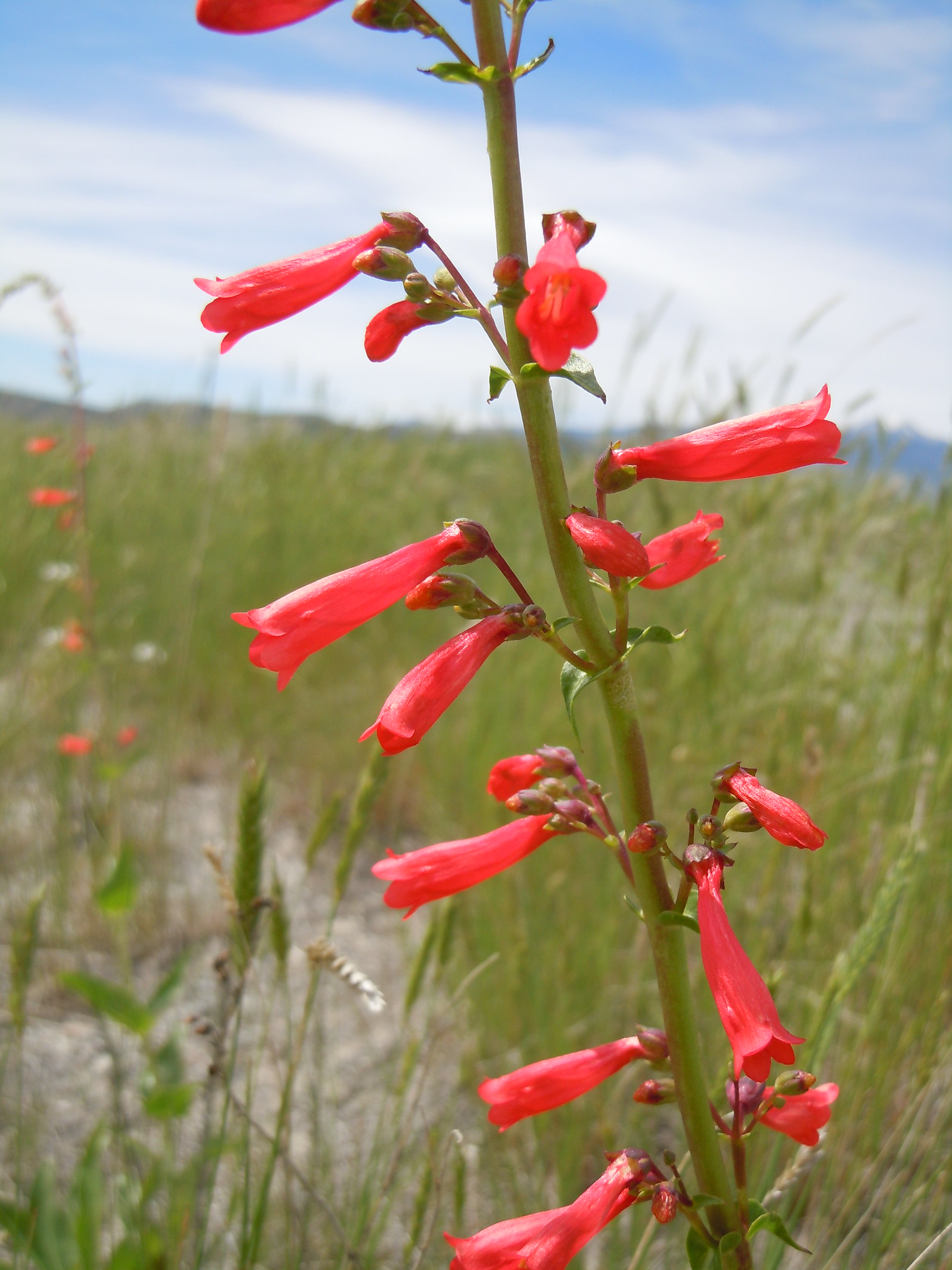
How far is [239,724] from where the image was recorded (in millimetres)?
4023

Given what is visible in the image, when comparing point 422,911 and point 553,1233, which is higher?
point 553,1233

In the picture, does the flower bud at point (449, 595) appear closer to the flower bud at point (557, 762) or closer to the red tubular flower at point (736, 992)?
the flower bud at point (557, 762)

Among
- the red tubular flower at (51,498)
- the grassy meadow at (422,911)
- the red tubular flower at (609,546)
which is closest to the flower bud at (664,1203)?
the grassy meadow at (422,911)

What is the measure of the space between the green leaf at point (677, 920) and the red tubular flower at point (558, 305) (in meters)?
0.53

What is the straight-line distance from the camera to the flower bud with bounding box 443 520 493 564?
1023mm

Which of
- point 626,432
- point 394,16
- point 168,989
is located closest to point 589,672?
point 394,16

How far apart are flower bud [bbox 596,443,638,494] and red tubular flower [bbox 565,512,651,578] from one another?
127 millimetres

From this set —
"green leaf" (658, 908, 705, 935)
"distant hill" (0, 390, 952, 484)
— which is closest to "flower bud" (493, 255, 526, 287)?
"green leaf" (658, 908, 705, 935)

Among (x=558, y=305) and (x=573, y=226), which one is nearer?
(x=558, y=305)

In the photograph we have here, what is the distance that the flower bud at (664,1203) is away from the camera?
2.86 feet

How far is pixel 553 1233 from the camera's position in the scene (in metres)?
0.94

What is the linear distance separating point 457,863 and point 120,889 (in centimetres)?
130

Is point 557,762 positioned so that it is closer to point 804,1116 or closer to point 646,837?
point 646,837

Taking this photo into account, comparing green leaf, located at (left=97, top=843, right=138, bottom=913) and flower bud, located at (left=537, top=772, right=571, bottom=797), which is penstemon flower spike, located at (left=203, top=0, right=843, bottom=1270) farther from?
green leaf, located at (left=97, top=843, right=138, bottom=913)
